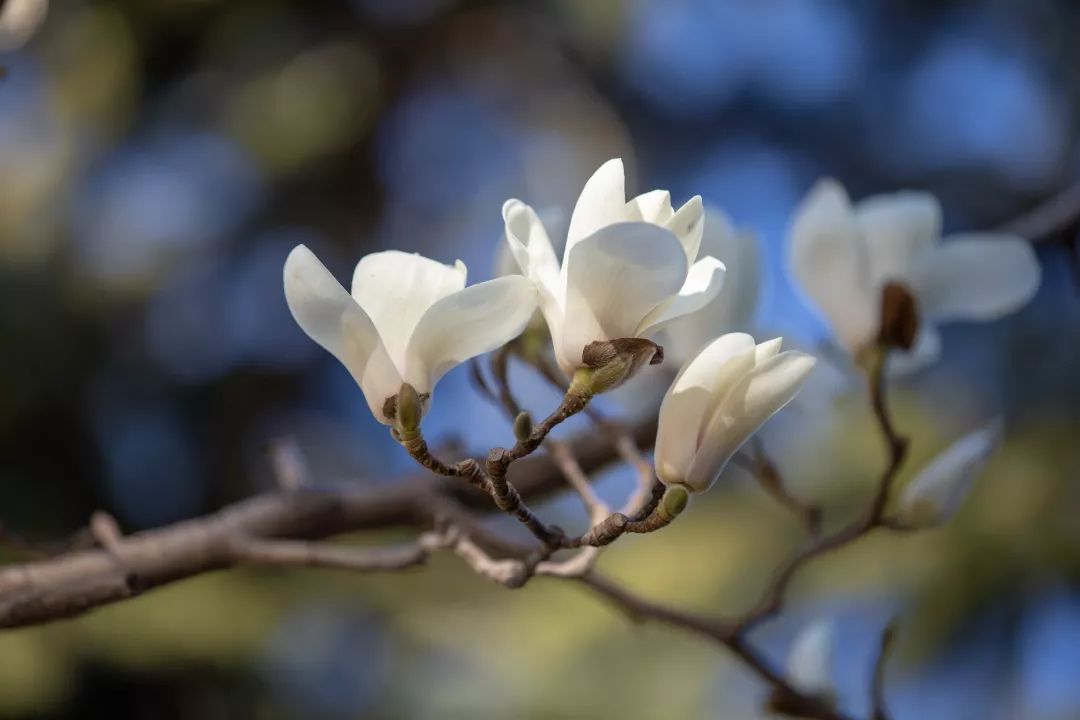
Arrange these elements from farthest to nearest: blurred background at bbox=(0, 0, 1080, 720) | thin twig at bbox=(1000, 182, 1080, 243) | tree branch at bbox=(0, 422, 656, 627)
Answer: blurred background at bbox=(0, 0, 1080, 720), thin twig at bbox=(1000, 182, 1080, 243), tree branch at bbox=(0, 422, 656, 627)

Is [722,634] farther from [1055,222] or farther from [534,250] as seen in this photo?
[1055,222]

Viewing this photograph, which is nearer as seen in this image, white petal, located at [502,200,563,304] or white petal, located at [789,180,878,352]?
white petal, located at [502,200,563,304]

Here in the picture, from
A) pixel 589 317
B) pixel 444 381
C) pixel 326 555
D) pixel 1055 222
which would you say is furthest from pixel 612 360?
pixel 444 381

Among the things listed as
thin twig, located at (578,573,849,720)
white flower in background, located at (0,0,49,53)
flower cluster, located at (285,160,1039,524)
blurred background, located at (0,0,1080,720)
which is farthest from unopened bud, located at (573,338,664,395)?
blurred background, located at (0,0,1080,720)

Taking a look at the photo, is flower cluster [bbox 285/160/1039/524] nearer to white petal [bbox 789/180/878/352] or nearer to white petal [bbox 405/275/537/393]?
white petal [bbox 405/275/537/393]

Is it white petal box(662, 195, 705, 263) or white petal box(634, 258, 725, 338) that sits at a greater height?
white petal box(662, 195, 705, 263)

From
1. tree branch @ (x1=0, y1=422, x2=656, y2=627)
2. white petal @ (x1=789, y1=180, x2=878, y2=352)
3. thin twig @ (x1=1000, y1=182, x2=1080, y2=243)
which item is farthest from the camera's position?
thin twig @ (x1=1000, y1=182, x2=1080, y2=243)

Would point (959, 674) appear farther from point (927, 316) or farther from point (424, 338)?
point (424, 338)

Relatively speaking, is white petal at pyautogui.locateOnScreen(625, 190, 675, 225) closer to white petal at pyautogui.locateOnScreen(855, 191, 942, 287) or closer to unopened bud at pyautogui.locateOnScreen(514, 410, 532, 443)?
unopened bud at pyautogui.locateOnScreen(514, 410, 532, 443)
